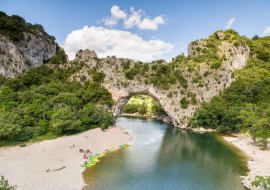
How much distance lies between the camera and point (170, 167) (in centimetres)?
2392

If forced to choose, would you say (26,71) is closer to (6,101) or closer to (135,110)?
(6,101)

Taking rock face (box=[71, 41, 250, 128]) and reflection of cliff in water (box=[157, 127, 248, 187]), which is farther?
rock face (box=[71, 41, 250, 128])

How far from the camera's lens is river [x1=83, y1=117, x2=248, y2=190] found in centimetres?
1920

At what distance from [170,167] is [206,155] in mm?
9341

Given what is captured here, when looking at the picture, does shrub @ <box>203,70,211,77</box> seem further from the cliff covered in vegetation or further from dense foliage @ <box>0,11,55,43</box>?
dense foliage @ <box>0,11,55,43</box>

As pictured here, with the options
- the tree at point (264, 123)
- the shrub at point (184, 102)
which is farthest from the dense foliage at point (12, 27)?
the tree at point (264, 123)

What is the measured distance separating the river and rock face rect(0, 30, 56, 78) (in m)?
41.2

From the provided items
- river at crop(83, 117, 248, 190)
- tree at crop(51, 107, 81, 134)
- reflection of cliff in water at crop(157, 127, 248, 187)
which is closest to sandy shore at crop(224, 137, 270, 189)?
river at crop(83, 117, 248, 190)

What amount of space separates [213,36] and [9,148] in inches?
3165

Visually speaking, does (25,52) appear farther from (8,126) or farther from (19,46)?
(8,126)

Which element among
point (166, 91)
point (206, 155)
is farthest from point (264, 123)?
point (166, 91)

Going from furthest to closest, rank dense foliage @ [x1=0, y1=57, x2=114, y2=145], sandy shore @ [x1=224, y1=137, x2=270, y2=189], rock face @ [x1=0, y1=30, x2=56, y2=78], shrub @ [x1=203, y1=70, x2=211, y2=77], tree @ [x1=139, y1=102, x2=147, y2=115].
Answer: tree @ [x1=139, y1=102, x2=147, y2=115] < shrub @ [x1=203, y1=70, x2=211, y2=77] < rock face @ [x1=0, y1=30, x2=56, y2=78] < dense foliage @ [x1=0, y1=57, x2=114, y2=145] < sandy shore @ [x1=224, y1=137, x2=270, y2=189]

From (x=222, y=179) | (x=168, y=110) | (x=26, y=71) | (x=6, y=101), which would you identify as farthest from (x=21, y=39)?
(x=222, y=179)

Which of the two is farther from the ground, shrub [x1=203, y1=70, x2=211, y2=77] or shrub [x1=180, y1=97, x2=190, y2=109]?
shrub [x1=203, y1=70, x2=211, y2=77]
